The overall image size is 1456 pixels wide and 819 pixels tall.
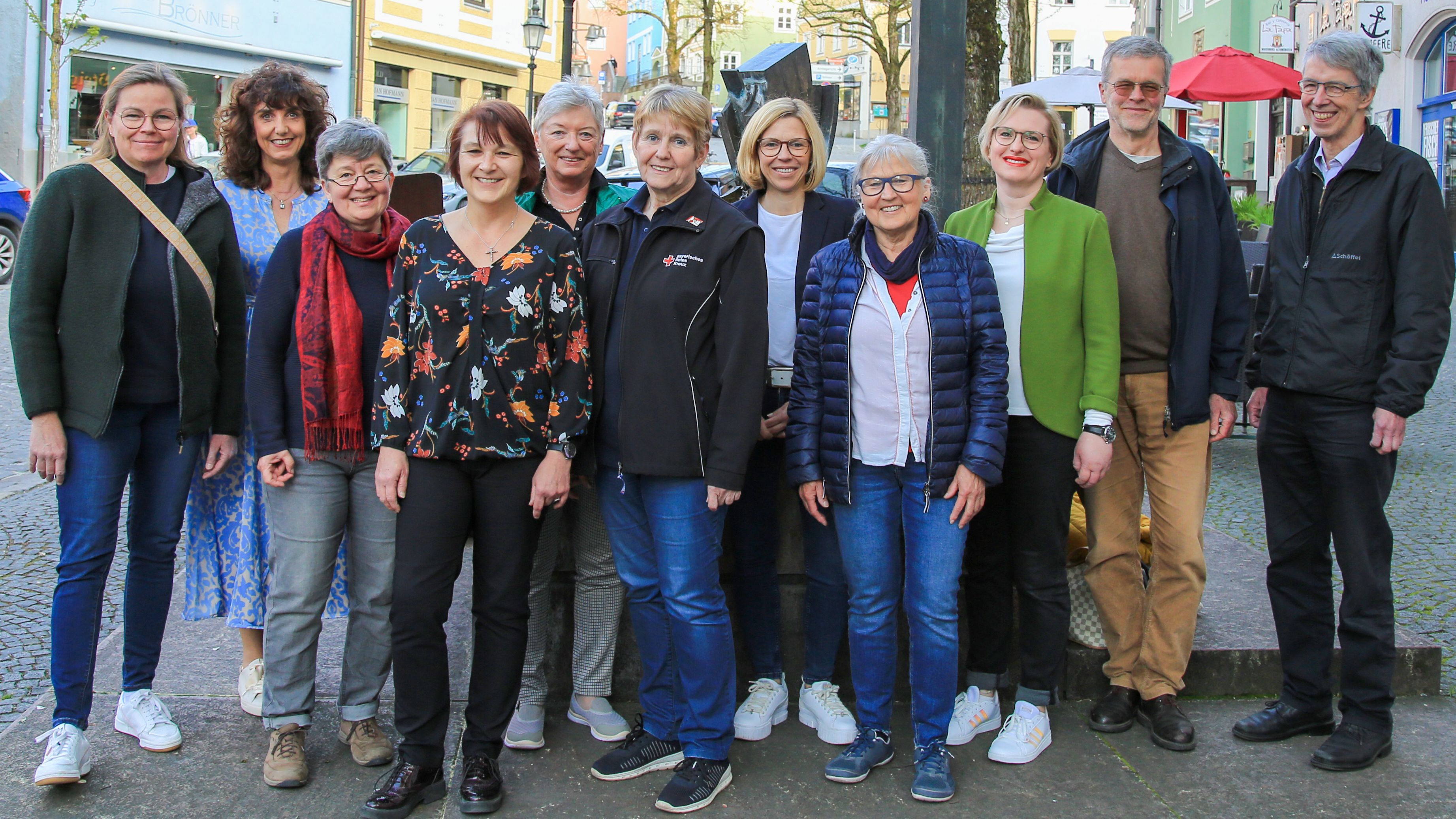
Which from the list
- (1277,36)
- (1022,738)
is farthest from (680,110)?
(1277,36)

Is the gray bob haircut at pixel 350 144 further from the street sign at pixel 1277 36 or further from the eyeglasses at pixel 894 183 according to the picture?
the street sign at pixel 1277 36

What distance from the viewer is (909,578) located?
346 cm

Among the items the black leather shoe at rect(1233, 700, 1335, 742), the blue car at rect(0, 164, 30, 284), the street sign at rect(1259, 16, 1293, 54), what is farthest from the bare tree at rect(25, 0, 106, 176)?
the black leather shoe at rect(1233, 700, 1335, 742)

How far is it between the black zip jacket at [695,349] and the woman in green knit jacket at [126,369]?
49.4 inches

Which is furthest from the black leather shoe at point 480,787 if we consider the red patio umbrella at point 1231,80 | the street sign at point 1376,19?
the street sign at point 1376,19

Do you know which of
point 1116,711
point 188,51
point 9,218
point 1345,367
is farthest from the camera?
point 188,51

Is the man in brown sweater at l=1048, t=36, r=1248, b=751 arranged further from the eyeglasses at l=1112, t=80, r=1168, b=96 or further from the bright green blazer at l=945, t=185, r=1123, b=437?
the bright green blazer at l=945, t=185, r=1123, b=437

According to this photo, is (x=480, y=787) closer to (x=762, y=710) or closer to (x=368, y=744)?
(x=368, y=744)

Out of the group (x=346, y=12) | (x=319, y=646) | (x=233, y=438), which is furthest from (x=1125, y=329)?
(x=346, y=12)

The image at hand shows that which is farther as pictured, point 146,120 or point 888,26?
point 888,26

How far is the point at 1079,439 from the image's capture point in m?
3.53

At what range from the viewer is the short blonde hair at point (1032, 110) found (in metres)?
3.53

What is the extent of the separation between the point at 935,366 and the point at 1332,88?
145cm

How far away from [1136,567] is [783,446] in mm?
1180
